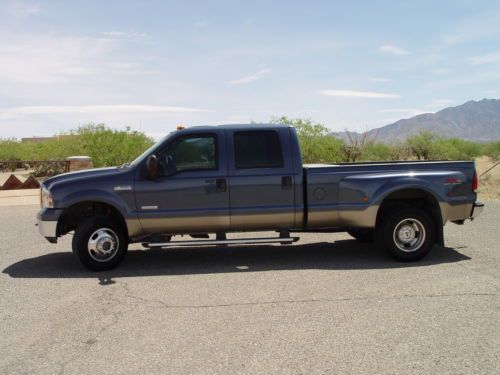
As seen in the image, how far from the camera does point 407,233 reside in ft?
24.6

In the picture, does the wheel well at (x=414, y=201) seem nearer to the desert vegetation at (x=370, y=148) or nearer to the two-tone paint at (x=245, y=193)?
the two-tone paint at (x=245, y=193)

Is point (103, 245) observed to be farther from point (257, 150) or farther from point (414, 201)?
point (414, 201)

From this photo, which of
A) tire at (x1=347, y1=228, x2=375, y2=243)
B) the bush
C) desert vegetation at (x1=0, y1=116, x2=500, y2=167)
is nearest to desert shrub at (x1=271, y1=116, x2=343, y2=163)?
desert vegetation at (x1=0, y1=116, x2=500, y2=167)

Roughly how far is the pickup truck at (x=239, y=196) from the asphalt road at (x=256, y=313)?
48 centimetres

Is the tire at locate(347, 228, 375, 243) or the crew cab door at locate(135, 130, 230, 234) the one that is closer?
the crew cab door at locate(135, 130, 230, 234)

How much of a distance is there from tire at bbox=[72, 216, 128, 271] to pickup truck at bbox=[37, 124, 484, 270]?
0.6 inches

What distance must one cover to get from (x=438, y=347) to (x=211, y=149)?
14.0ft

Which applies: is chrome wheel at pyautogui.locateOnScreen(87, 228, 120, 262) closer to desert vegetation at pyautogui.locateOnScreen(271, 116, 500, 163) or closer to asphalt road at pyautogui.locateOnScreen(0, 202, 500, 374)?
asphalt road at pyautogui.locateOnScreen(0, 202, 500, 374)

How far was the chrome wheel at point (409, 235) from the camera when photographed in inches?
293

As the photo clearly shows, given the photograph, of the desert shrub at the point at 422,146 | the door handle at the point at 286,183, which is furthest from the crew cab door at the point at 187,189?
the desert shrub at the point at 422,146

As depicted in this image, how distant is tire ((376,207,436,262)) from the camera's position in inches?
291

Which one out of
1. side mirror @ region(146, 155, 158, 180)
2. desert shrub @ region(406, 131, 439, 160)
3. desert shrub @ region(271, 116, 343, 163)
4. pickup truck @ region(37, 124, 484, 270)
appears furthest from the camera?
desert shrub @ region(406, 131, 439, 160)

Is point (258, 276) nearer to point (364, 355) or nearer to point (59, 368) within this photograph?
point (364, 355)

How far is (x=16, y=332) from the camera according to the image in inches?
194
